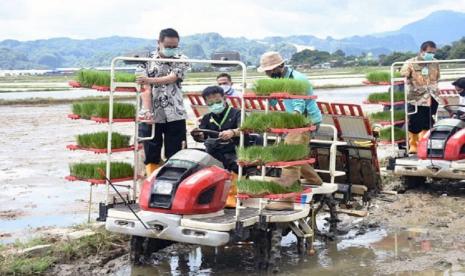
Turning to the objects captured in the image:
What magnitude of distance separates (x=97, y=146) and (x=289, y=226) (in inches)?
83.8

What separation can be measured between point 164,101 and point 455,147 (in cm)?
467

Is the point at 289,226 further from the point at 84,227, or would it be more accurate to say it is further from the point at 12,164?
the point at 12,164

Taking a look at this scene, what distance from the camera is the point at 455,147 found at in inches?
405

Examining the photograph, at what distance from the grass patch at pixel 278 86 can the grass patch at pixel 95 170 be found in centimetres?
172

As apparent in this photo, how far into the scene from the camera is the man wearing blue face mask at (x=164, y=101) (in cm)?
767

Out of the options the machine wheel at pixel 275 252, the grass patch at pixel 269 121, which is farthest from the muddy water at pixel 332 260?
the grass patch at pixel 269 121

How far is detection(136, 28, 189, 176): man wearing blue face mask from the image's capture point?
767 cm

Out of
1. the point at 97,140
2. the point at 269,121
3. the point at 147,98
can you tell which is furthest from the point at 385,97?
the point at 97,140

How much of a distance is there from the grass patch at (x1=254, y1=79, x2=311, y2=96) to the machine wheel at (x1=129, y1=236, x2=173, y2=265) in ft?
6.11

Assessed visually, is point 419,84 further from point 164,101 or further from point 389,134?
point 164,101

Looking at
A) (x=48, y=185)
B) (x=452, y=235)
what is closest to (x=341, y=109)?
(x=452, y=235)

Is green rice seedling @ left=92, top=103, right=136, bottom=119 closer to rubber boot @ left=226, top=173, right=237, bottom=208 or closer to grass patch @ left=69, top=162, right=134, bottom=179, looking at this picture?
grass patch @ left=69, top=162, right=134, bottom=179

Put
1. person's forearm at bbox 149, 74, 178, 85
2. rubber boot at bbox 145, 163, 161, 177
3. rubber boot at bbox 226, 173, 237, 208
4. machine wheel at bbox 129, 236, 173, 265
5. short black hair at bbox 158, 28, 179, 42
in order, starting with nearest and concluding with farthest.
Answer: machine wheel at bbox 129, 236, 173, 265
rubber boot at bbox 226, 173, 237, 208
person's forearm at bbox 149, 74, 178, 85
short black hair at bbox 158, 28, 179, 42
rubber boot at bbox 145, 163, 161, 177

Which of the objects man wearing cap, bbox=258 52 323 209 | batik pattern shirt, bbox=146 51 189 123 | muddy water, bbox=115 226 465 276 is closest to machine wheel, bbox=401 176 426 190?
muddy water, bbox=115 226 465 276
